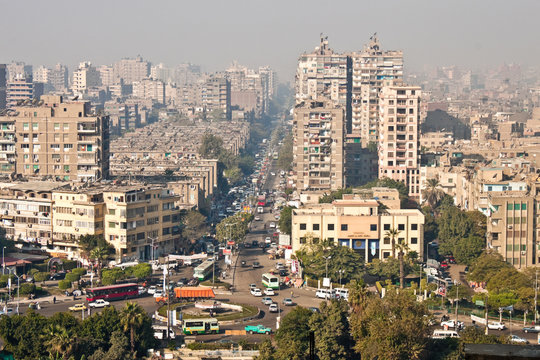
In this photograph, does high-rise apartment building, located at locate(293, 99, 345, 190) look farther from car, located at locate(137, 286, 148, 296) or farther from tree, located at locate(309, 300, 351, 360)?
tree, located at locate(309, 300, 351, 360)

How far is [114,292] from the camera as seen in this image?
5059 cm

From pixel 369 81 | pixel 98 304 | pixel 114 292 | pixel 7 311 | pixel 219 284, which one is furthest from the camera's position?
pixel 369 81

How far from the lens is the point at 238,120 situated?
188 m

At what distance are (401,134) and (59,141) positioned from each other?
32.2 meters

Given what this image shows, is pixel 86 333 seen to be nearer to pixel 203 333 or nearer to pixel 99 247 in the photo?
pixel 203 333

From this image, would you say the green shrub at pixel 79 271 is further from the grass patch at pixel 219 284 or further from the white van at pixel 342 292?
the white van at pixel 342 292

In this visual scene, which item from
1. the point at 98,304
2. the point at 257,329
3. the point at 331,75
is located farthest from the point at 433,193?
the point at 331,75

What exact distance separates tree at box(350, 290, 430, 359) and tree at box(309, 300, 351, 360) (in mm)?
611

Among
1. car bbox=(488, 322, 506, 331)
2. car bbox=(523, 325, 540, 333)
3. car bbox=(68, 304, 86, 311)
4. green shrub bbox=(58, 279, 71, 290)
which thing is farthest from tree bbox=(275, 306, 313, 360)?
green shrub bbox=(58, 279, 71, 290)

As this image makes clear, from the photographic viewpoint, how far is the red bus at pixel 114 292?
1960 inches

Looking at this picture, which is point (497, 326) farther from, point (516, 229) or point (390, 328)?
point (516, 229)

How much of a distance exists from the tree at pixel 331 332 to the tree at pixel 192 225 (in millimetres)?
29226

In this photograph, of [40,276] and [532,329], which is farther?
[40,276]

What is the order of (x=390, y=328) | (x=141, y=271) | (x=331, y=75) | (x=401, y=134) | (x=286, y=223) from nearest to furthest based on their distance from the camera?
1. (x=390, y=328)
2. (x=141, y=271)
3. (x=286, y=223)
4. (x=401, y=134)
5. (x=331, y=75)
